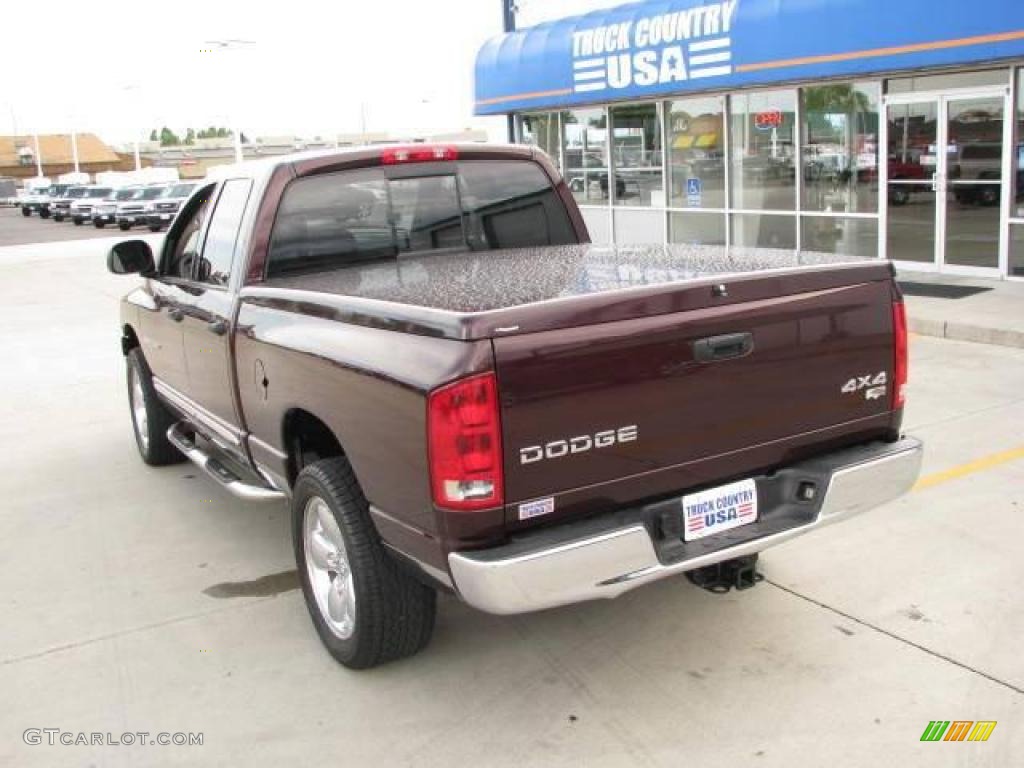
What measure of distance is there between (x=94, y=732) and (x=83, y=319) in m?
12.3

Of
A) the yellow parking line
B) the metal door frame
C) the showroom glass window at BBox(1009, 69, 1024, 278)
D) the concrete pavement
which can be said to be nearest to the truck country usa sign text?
the metal door frame

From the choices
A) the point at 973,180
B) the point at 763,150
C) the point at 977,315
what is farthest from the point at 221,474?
the point at 763,150

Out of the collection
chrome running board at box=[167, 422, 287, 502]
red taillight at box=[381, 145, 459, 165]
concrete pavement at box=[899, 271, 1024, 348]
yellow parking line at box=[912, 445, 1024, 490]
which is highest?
red taillight at box=[381, 145, 459, 165]

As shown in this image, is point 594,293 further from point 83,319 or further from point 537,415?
point 83,319

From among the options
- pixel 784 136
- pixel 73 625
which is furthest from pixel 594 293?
pixel 784 136

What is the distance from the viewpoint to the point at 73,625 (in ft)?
14.9

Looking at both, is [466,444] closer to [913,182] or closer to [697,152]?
[913,182]

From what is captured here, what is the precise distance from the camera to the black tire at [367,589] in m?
3.68

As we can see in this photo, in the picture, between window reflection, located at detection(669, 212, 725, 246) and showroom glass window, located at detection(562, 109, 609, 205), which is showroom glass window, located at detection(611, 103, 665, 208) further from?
window reflection, located at detection(669, 212, 725, 246)

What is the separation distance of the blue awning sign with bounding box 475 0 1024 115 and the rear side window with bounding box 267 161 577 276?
8.08 meters

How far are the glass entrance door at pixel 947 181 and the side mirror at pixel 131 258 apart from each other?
1023cm

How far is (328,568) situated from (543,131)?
16.5 meters

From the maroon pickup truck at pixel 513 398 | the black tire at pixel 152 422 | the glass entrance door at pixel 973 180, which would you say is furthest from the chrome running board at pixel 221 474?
the glass entrance door at pixel 973 180

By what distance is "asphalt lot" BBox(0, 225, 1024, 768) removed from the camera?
3.44 metres
